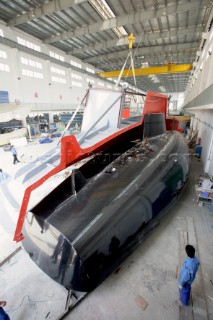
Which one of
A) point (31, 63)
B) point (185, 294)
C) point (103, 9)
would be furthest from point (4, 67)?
point (185, 294)

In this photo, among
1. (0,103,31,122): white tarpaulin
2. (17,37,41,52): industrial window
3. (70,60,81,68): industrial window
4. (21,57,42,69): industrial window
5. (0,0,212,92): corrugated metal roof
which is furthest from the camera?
(70,60,81,68): industrial window

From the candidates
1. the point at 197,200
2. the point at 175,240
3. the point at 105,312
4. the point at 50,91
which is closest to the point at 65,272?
the point at 105,312

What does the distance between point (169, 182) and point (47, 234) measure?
266cm

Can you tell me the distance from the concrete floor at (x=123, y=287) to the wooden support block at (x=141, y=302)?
0.02 meters

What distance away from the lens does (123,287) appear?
9.97 feet

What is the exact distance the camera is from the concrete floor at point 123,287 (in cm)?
269

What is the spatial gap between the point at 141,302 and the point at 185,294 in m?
0.68

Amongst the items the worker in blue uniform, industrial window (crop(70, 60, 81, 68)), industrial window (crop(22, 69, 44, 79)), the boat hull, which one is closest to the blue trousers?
the worker in blue uniform

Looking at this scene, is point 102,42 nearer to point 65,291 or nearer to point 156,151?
point 156,151

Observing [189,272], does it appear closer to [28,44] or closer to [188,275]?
[188,275]

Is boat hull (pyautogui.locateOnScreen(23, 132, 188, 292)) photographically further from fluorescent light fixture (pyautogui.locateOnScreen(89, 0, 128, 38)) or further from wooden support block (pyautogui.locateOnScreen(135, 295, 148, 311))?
fluorescent light fixture (pyautogui.locateOnScreen(89, 0, 128, 38))

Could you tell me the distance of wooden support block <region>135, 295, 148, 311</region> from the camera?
274cm

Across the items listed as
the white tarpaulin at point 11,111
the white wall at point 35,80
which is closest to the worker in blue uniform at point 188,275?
the white wall at point 35,80

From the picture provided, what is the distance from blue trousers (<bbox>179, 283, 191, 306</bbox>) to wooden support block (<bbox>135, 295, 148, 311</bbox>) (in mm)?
562
